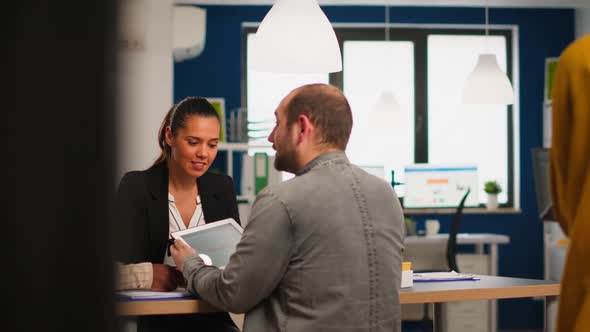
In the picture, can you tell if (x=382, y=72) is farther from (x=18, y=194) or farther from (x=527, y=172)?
(x=18, y=194)

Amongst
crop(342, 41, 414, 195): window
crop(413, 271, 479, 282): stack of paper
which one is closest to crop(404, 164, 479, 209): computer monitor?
crop(342, 41, 414, 195): window

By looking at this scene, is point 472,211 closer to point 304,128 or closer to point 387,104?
point 387,104

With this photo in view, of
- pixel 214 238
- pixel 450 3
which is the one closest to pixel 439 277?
pixel 214 238

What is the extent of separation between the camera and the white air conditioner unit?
6008 mm

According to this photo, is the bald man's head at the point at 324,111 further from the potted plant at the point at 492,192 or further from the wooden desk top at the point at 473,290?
the potted plant at the point at 492,192

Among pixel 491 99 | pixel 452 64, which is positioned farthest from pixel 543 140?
pixel 491 99

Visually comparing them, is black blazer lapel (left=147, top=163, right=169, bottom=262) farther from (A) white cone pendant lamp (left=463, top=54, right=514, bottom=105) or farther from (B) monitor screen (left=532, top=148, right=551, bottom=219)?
(A) white cone pendant lamp (left=463, top=54, right=514, bottom=105)

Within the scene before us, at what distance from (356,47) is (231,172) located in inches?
69.9

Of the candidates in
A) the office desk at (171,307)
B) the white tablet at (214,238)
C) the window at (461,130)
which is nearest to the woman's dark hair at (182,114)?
the white tablet at (214,238)

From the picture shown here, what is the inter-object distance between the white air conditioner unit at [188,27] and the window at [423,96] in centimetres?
116

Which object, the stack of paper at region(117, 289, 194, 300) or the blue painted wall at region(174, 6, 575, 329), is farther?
the blue painted wall at region(174, 6, 575, 329)

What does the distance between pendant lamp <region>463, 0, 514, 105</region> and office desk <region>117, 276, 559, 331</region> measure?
3.16 meters

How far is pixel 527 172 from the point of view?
7098mm

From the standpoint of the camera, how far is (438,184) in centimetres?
622
